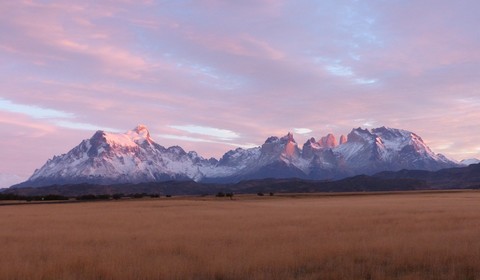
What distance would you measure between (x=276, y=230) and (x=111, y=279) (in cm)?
1649

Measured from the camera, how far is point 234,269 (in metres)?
16.9

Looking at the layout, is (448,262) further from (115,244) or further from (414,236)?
(115,244)

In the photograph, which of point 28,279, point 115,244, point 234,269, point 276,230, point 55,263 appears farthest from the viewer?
point 276,230

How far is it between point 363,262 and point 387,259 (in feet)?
3.57

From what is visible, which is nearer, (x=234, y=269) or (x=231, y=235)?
(x=234, y=269)

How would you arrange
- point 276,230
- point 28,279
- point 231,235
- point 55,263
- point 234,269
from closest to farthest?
1. point 28,279
2. point 234,269
3. point 55,263
4. point 231,235
5. point 276,230

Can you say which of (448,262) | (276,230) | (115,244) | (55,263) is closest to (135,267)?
(55,263)

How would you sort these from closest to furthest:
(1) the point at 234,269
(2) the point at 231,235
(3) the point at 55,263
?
(1) the point at 234,269, (3) the point at 55,263, (2) the point at 231,235

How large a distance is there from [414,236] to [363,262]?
347 inches

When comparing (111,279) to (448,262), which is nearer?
(111,279)

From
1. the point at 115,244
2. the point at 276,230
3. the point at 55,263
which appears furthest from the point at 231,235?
the point at 55,263

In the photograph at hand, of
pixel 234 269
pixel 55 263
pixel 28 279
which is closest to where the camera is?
pixel 28 279

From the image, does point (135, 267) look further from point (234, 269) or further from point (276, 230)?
point (276, 230)

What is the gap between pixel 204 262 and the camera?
18.4 metres
